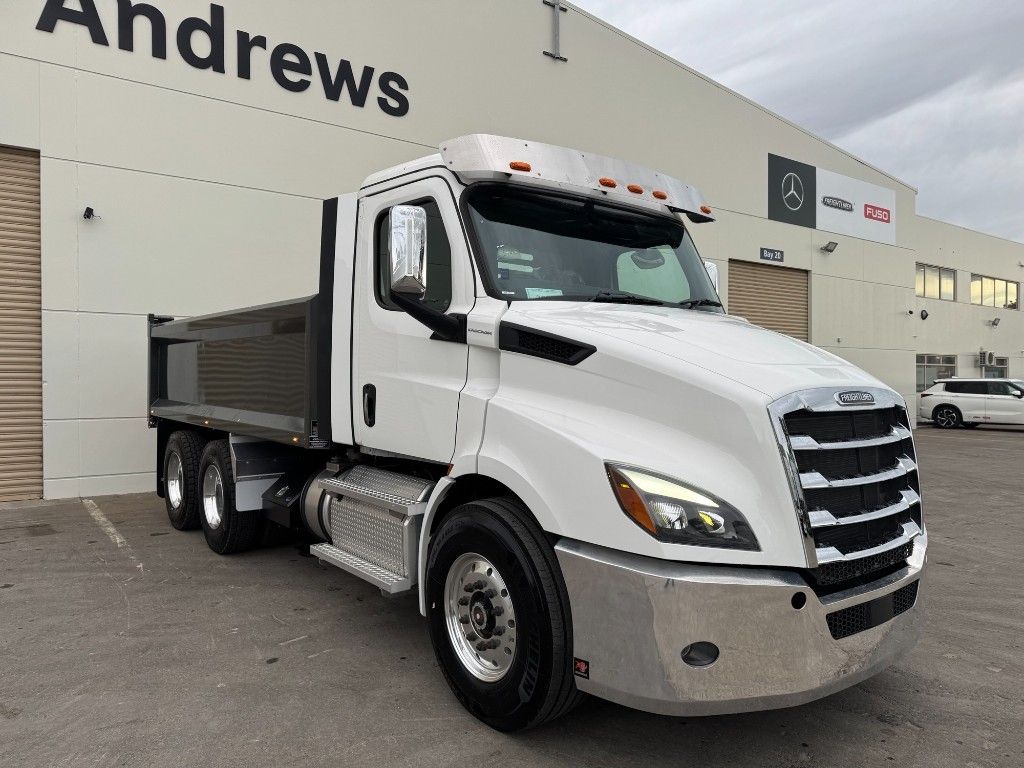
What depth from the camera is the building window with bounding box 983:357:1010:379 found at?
31.2 m

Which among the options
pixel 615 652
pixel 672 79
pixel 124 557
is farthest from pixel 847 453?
pixel 672 79

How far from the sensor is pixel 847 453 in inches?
115

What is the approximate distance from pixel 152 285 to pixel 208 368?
13.0 ft

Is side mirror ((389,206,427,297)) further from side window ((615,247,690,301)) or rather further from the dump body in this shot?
the dump body

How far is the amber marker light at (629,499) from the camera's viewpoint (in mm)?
2613

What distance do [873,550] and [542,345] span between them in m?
1.61

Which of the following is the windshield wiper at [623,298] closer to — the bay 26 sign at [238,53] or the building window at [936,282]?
the bay 26 sign at [238,53]

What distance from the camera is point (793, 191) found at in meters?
19.0

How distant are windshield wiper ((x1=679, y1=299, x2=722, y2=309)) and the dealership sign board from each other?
1554 centimetres

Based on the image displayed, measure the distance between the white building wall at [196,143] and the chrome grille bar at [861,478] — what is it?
9.26 metres

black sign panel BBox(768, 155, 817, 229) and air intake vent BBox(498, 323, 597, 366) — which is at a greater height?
black sign panel BBox(768, 155, 817, 229)

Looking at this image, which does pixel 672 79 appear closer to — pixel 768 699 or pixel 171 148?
pixel 171 148

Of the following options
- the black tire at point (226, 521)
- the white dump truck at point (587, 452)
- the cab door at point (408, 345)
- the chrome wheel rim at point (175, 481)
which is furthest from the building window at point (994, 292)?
the cab door at point (408, 345)

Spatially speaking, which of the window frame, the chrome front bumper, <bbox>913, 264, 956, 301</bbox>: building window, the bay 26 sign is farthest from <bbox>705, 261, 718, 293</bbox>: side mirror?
the window frame
